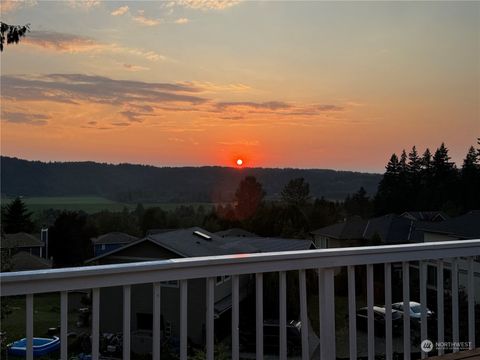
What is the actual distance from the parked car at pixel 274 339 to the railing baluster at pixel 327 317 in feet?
0.39

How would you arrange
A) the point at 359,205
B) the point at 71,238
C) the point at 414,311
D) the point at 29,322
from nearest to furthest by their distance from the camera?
the point at 29,322 → the point at 414,311 → the point at 359,205 → the point at 71,238

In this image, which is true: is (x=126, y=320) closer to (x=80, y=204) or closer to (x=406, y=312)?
(x=406, y=312)

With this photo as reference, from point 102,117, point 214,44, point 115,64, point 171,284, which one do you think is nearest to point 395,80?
point 214,44

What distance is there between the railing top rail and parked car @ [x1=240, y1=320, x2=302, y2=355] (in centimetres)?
41

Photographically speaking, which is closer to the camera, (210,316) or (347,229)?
(210,316)

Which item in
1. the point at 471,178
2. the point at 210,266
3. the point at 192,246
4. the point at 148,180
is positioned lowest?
the point at 192,246

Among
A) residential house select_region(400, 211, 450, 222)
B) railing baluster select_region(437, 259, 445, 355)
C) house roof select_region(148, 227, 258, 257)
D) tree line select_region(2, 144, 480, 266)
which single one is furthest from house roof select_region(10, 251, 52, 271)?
residential house select_region(400, 211, 450, 222)

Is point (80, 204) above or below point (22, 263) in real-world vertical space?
above

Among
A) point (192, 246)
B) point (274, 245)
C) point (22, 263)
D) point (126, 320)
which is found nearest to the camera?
point (126, 320)

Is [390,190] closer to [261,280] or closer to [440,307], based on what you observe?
[440,307]

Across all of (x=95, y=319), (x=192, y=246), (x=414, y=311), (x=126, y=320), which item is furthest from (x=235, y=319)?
(x=192, y=246)

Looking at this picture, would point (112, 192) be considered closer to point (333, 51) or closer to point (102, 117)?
point (102, 117)

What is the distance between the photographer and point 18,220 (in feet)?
54.5

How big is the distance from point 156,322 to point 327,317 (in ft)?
2.71
